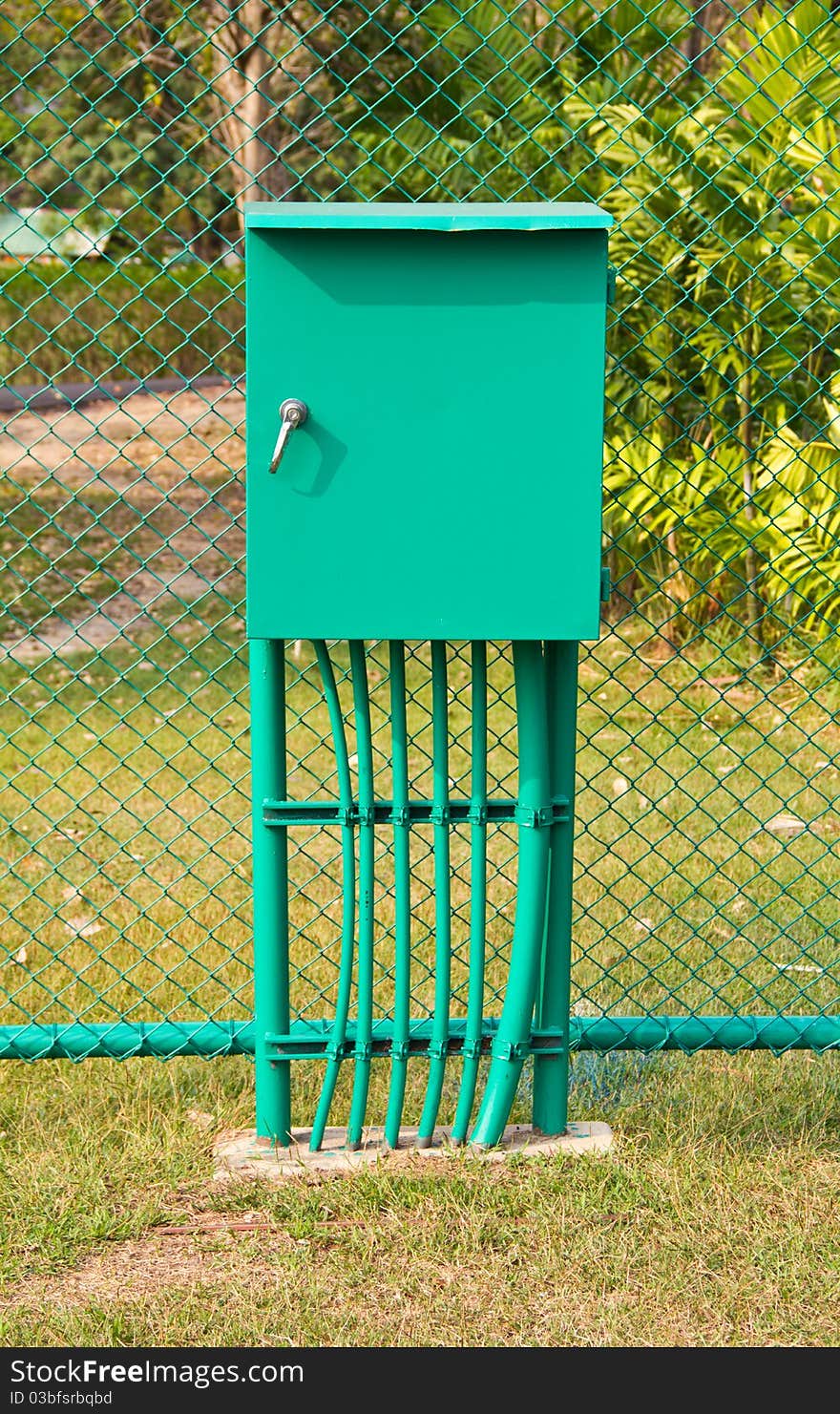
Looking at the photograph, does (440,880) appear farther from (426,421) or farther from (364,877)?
(426,421)

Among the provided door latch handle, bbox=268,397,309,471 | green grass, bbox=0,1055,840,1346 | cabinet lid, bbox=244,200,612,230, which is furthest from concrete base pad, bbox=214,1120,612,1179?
cabinet lid, bbox=244,200,612,230

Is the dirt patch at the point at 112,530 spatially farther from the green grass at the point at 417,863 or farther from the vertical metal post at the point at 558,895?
the vertical metal post at the point at 558,895

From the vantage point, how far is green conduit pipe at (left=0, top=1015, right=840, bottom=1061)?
3045mm

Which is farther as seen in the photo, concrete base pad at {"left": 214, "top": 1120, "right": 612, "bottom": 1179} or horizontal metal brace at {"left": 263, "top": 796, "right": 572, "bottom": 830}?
concrete base pad at {"left": 214, "top": 1120, "right": 612, "bottom": 1179}

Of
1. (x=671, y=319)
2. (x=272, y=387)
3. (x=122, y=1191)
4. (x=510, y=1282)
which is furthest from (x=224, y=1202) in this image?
(x=671, y=319)

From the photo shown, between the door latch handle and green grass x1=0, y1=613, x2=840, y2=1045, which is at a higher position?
the door latch handle

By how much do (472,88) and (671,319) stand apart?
89.5 inches

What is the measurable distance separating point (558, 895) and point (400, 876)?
1.16ft

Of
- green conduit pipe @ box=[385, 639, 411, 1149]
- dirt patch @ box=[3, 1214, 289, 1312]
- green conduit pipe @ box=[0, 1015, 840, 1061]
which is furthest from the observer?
green conduit pipe @ box=[0, 1015, 840, 1061]

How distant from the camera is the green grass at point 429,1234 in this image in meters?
2.44

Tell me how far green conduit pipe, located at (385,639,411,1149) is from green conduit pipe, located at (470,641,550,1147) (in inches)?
7.3

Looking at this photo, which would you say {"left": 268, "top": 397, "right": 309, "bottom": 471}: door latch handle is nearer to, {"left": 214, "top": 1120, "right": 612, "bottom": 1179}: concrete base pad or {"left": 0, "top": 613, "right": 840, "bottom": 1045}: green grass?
{"left": 0, "top": 613, "right": 840, "bottom": 1045}: green grass

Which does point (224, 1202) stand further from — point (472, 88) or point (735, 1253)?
point (472, 88)

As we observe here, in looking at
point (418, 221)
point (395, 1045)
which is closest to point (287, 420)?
point (418, 221)
